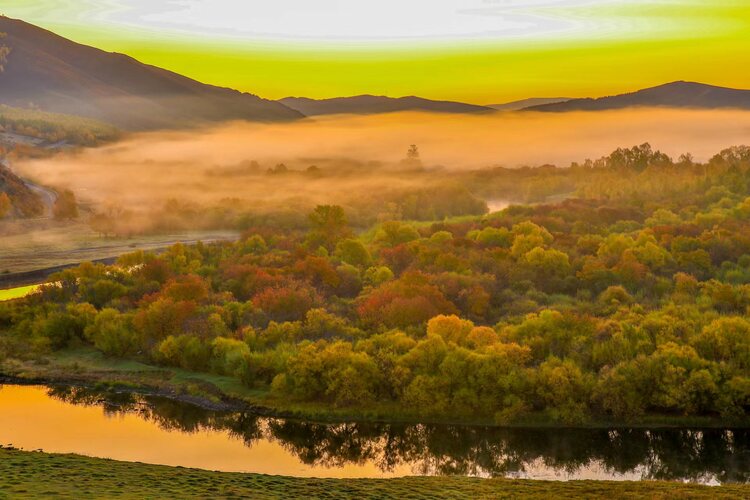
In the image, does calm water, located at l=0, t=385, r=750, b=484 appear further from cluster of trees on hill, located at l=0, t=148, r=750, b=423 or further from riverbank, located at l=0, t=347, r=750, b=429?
cluster of trees on hill, located at l=0, t=148, r=750, b=423

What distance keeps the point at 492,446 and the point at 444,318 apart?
63.6 ft

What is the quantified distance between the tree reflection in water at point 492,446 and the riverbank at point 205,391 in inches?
38.4

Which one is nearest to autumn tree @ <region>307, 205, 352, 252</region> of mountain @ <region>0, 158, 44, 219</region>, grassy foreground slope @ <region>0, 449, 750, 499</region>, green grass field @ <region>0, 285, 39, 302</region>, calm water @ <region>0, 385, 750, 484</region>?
green grass field @ <region>0, 285, 39, 302</region>

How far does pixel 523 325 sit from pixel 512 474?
79.6ft

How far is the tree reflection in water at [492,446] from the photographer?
2244 inches

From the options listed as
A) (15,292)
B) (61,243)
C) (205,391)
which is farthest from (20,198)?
(205,391)

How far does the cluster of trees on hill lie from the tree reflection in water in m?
2.49

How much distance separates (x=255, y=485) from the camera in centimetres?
5025

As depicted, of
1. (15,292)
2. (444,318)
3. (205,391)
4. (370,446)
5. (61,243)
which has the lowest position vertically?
(61,243)

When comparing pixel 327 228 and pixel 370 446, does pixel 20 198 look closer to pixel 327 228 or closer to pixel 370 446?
pixel 327 228

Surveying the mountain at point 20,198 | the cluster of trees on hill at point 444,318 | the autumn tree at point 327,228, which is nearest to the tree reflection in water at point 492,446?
the cluster of trees on hill at point 444,318

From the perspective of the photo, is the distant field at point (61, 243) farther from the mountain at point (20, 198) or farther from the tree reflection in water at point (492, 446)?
the tree reflection in water at point (492, 446)

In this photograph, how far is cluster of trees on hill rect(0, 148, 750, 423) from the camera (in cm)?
6625

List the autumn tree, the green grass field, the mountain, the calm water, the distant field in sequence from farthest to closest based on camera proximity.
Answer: the mountain, the distant field, the autumn tree, the green grass field, the calm water
